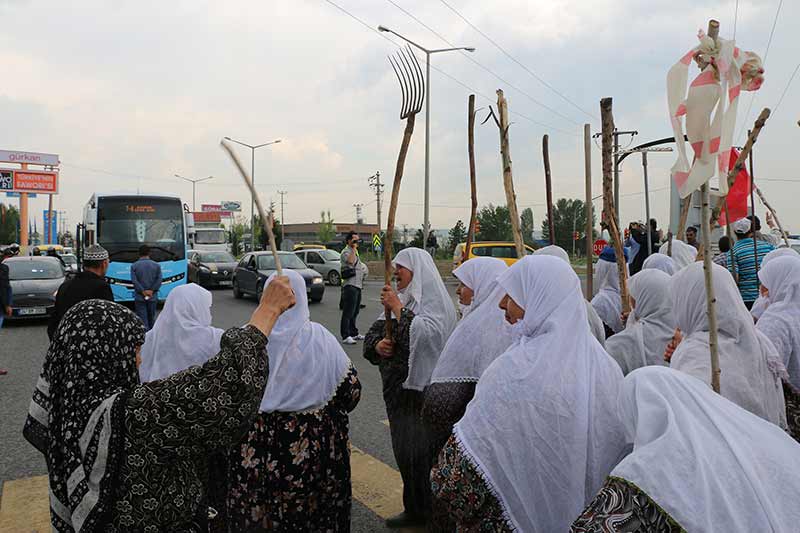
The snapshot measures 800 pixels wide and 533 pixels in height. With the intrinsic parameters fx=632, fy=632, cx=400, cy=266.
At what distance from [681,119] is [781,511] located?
133cm

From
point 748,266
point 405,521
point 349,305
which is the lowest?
point 405,521

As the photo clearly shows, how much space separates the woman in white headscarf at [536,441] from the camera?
81.0 inches

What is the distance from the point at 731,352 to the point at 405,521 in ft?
7.44

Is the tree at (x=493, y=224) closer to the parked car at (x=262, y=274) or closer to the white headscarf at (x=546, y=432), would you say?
the parked car at (x=262, y=274)

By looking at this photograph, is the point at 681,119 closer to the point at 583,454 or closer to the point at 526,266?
the point at 526,266

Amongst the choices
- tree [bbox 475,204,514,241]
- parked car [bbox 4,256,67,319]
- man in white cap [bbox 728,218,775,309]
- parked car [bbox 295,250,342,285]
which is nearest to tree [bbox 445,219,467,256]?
tree [bbox 475,204,514,241]

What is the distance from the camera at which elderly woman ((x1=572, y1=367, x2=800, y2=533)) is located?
4.74ft

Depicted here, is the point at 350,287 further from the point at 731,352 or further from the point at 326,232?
the point at 326,232

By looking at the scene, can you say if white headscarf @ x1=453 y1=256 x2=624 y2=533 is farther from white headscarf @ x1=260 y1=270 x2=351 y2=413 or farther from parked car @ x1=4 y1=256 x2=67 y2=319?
parked car @ x1=4 y1=256 x2=67 y2=319

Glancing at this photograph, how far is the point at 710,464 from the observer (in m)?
1.47

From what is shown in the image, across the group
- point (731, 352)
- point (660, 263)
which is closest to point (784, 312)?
point (731, 352)

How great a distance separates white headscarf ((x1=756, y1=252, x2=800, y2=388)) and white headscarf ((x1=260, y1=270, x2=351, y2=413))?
2336mm

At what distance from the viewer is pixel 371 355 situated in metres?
4.13

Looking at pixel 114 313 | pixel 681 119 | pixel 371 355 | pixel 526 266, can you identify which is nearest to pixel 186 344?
pixel 371 355
